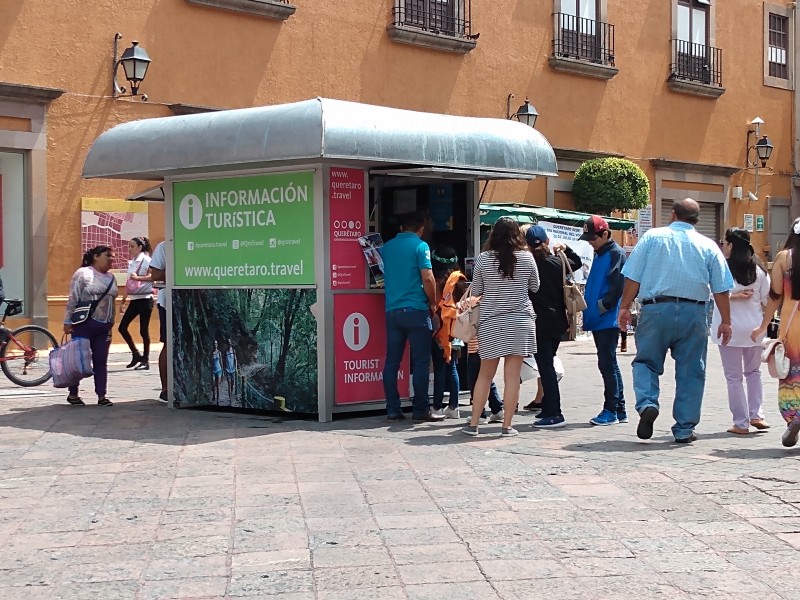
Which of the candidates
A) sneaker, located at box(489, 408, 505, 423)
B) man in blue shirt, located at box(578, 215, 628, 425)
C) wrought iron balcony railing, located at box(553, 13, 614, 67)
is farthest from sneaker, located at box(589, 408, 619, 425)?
wrought iron balcony railing, located at box(553, 13, 614, 67)

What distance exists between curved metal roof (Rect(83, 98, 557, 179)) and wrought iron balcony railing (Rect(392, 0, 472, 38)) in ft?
36.7

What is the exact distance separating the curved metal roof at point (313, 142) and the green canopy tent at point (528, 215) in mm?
8386

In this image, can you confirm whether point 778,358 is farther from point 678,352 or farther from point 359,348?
point 359,348

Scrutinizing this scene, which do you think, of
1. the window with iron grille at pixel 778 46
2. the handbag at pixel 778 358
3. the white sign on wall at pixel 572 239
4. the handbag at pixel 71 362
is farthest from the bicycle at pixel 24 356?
the window with iron grille at pixel 778 46

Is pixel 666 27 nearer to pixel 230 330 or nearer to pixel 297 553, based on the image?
pixel 230 330

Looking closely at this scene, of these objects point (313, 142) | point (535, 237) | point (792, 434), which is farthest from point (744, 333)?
point (313, 142)

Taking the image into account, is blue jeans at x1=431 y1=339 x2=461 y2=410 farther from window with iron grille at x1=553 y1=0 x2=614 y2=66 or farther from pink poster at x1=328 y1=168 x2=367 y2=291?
window with iron grille at x1=553 y1=0 x2=614 y2=66

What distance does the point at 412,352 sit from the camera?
9.50m

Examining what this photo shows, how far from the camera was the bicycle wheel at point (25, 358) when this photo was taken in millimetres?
13055

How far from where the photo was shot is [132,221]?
57.5ft

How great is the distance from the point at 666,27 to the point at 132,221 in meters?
14.5

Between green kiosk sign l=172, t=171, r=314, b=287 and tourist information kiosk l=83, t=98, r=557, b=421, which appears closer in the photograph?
tourist information kiosk l=83, t=98, r=557, b=421

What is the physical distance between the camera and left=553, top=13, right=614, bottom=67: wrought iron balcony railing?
24078 millimetres

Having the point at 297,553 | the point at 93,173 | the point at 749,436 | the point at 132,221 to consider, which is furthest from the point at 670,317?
the point at 132,221
